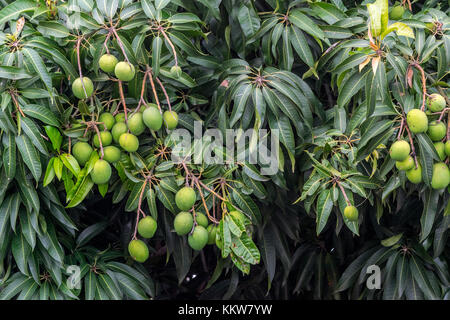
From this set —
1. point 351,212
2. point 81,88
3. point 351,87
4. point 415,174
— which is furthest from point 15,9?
point 415,174

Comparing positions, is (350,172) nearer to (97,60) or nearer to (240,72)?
(240,72)

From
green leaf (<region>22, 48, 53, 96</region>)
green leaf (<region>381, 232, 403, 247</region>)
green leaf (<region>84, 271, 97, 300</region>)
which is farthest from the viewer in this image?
green leaf (<region>381, 232, 403, 247</region>)

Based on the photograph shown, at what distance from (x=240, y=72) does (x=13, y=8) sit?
0.72 meters

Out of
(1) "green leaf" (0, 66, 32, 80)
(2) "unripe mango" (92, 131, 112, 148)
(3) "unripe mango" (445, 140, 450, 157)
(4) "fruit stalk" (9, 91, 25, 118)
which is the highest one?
(1) "green leaf" (0, 66, 32, 80)

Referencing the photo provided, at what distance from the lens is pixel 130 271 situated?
2277mm

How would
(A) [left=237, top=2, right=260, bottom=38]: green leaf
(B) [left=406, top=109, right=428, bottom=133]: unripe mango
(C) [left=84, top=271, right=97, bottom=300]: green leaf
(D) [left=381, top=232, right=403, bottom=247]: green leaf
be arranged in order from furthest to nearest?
(D) [left=381, top=232, right=403, bottom=247]: green leaf → (C) [left=84, top=271, right=97, bottom=300]: green leaf → (A) [left=237, top=2, right=260, bottom=38]: green leaf → (B) [left=406, top=109, right=428, bottom=133]: unripe mango

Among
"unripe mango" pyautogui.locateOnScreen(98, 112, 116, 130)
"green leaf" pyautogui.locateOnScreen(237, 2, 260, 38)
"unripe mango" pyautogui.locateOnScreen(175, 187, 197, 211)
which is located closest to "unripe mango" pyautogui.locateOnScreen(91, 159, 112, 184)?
"unripe mango" pyautogui.locateOnScreen(98, 112, 116, 130)

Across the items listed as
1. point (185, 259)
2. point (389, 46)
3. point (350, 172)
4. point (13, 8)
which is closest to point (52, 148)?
point (13, 8)

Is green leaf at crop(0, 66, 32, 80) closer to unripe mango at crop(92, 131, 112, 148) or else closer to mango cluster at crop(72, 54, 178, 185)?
mango cluster at crop(72, 54, 178, 185)

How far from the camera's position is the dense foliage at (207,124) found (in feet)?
6.04

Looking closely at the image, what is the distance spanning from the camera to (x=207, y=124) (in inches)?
82.5

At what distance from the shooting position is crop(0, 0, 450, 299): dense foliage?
6.04 ft

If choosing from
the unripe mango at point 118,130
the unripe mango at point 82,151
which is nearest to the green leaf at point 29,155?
the unripe mango at point 82,151

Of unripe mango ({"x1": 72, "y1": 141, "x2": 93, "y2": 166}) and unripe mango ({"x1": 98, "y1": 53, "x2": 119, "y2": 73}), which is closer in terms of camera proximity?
unripe mango ({"x1": 98, "y1": 53, "x2": 119, "y2": 73})
